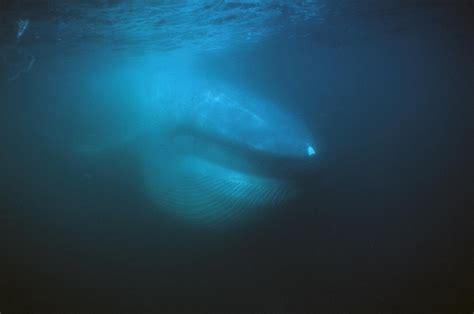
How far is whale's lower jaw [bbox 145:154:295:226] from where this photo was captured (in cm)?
1023

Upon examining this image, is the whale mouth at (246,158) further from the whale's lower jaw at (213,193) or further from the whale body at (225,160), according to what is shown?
the whale's lower jaw at (213,193)

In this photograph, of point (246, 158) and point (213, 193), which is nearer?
point (213, 193)

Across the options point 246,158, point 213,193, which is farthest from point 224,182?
point 246,158

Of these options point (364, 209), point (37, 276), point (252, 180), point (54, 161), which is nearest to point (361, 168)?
point (364, 209)

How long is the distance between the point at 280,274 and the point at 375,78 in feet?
212

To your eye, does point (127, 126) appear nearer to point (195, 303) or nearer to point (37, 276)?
point (37, 276)

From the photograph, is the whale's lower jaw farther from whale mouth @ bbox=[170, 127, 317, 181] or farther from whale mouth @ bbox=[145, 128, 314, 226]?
whale mouth @ bbox=[170, 127, 317, 181]

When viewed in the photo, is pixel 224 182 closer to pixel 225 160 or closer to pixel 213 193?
pixel 213 193

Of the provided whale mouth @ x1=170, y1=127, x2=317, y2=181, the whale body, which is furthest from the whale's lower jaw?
whale mouth @ x1=170, y1=127, x2=317, y2=181

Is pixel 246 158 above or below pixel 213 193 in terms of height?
above

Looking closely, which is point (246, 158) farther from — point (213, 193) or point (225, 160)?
point (213, 193)

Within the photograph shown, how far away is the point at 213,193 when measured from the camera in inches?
417

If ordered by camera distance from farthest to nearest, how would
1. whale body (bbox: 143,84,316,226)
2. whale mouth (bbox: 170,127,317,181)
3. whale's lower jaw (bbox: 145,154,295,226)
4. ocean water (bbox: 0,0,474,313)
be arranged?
whale mouth (bbox: 170,127,317,181), whale body (bbox: 143,84,316,226), whale's lower jaw (bbox: 145,154,295,226), ocean water (bbox: 0,0,474,313)

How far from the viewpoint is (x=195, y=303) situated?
7.88 m
